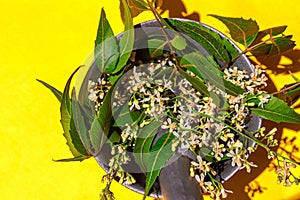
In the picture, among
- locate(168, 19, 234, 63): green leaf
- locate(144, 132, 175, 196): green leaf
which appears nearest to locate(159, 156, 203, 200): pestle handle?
locate(144, 132, 175, 196): green leaf

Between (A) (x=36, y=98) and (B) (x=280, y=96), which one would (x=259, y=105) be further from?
(A) (x=36, y=98)

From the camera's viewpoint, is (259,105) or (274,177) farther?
(274,177)

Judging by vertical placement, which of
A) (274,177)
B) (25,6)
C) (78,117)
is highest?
(25,6)

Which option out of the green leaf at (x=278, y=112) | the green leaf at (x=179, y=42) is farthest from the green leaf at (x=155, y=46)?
the green leaf at (x=278, y=112)

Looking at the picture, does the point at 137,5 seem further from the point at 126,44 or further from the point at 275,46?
the point at 275,46

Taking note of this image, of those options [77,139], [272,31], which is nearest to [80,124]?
[77,139]

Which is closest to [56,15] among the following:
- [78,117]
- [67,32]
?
[67,32]
